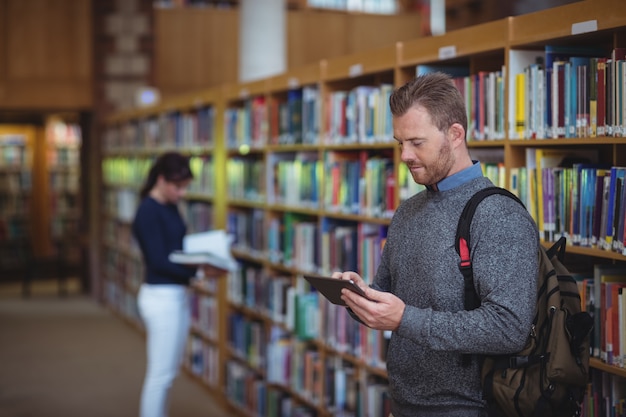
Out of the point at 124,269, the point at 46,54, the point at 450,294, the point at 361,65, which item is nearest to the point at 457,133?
the point at 450,294

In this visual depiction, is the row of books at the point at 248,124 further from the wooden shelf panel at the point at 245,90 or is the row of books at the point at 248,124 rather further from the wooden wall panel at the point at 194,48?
the wooden wall panel at the point at 194,48

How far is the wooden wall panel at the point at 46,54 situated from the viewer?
463 inches

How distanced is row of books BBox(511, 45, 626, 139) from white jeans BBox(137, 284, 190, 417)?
2372 millimetres

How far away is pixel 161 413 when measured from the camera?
4.83 m

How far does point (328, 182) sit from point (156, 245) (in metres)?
Answer: 1.03

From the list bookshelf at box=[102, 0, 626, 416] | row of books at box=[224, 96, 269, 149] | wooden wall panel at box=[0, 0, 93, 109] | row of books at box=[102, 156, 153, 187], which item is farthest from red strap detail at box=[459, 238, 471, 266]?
wooden wall panel at box=[0, 0, 93, 109]

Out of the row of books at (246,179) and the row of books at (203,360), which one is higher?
the row of books at (246,179)

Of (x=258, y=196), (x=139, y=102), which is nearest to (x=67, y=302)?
(x=139, y=102)

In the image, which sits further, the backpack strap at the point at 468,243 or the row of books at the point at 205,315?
the row of books at the point at 205,315

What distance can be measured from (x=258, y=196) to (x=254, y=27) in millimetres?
2731

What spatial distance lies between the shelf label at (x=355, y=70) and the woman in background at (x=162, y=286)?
113 centimetres

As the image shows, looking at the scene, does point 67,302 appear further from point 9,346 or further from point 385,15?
point 385,15

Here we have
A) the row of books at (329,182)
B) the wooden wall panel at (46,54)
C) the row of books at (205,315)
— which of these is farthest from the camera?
the wooden wall panel at (46,54)

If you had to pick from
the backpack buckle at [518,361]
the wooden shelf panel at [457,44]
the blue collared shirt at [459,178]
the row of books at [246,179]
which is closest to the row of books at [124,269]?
the row of books at [246,179]
